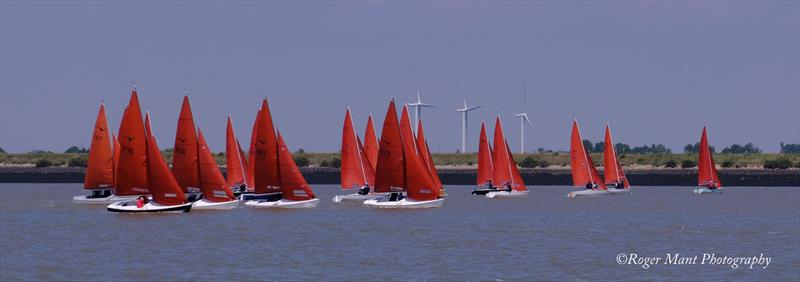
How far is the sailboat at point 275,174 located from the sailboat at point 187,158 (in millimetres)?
3922

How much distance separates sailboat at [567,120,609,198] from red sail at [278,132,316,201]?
38.9 metres

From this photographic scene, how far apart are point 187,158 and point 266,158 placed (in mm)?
5010

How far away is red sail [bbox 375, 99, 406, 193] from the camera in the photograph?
9269 centimetres

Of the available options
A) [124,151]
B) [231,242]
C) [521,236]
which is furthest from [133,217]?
[521,236]

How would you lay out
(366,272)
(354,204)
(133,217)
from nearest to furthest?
(366,272) < (133,217) < (354,204)

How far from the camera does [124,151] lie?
287 ft

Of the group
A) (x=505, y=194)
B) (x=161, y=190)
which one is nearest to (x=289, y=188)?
(x=161, y=190)

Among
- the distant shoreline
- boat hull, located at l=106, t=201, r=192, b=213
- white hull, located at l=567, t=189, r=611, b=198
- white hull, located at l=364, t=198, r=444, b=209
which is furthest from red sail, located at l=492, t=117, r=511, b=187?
the distant shoreline

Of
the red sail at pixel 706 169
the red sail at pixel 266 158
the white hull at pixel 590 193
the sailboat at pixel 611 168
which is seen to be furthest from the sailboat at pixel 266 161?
the red sail at pixel 706 169

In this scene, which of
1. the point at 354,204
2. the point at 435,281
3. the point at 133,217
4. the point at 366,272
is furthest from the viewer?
the point at 354,204

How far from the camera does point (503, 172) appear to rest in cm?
12544

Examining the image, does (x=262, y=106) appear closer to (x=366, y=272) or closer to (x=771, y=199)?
(x=366, y=272)

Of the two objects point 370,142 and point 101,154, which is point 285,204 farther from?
point 370,142

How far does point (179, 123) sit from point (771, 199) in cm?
5608
